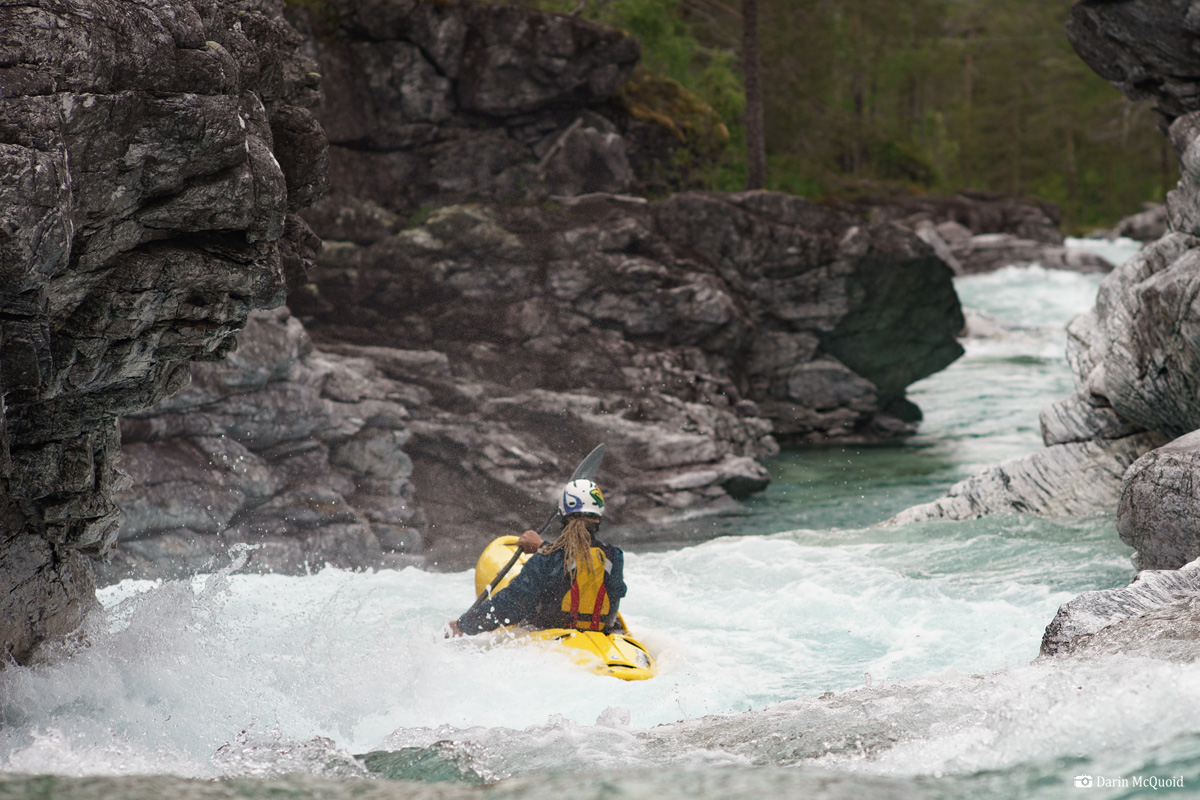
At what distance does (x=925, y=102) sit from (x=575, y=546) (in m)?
49.9

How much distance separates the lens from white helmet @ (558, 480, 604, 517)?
668cm

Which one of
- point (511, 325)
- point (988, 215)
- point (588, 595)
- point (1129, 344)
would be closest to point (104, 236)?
point (588, 595)

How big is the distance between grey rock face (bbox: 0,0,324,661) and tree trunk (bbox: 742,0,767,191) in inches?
556

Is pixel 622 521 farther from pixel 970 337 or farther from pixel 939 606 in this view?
pixel 970 337

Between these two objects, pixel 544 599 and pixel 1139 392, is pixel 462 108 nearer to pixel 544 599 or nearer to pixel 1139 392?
pixel 1139 392

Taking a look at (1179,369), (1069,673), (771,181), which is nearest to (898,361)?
(771,181)

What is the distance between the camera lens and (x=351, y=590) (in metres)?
9.74

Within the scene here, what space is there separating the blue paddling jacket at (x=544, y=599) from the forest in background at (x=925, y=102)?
49.1 ft

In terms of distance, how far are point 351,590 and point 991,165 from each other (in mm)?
43671

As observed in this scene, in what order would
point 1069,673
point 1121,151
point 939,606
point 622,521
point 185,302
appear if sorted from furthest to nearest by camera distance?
point 1121,151
point 622,521
point 939,606
point 185,302
point 1069,673

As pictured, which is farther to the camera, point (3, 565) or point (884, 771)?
point (3, 565)

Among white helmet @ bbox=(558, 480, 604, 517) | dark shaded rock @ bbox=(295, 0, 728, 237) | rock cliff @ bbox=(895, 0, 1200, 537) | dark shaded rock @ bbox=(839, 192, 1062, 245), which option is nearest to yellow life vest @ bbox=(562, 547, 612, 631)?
white helmet @ bbox=(558, 480, 604, 517)

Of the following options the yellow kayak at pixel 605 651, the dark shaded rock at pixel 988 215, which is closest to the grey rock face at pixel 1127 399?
the yellow kayak at pixel 605 651

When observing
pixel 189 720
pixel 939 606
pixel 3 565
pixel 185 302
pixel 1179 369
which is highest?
pixel 185 302
